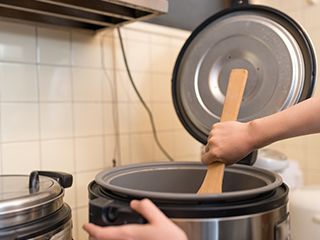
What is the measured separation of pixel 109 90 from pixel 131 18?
309 millimetres

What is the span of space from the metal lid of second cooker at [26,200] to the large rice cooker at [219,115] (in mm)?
103

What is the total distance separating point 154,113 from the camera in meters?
1.39

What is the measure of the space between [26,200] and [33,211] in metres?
0.03

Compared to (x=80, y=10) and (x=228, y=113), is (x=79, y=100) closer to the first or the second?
(x=80, y=10)

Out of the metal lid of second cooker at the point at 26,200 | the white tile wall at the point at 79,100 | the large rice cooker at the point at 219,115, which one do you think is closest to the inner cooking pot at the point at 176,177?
the large rice cooker at the point at 219,115

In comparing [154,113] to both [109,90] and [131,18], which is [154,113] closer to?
[109,90]

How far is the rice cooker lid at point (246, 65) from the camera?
2.63 ft

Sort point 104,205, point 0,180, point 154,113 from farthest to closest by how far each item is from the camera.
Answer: point 154,113, point 0,180, point 104,205

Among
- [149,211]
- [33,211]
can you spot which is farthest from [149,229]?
[33,211]

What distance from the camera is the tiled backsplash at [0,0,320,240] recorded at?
998 millimetres

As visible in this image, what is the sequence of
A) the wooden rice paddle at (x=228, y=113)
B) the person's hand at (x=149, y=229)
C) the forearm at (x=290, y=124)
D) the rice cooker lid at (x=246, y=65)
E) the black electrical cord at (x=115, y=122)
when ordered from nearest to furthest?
the person's hand at (x=149, y=229) < the forearm at (x=290, y=124) < the wooden rice paddle at (x=228, y=113) < the rice cooker lid at (x=246, y=65) < the black electrical cord at (x=115, y=122)

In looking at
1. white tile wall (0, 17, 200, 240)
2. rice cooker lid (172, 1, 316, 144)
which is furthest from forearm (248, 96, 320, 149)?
white tile wall (0, 17, 200, 240)

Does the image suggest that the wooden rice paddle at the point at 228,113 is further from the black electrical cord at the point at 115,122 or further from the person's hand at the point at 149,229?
the black electrical cord at the point at 115,122

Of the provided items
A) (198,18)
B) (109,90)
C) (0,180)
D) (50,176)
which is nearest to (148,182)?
(50,176)
